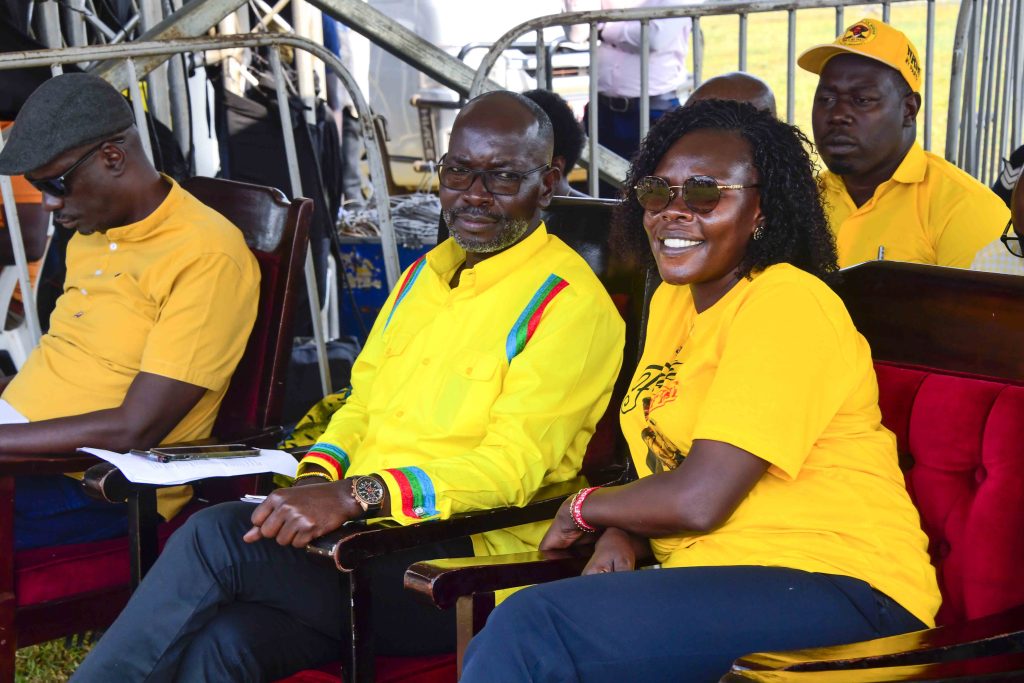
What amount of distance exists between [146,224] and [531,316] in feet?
4.06

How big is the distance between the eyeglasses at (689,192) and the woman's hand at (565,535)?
61cm

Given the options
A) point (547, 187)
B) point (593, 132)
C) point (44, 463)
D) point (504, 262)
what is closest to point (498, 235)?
point (504, 262)

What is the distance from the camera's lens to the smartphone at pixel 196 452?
109 inches

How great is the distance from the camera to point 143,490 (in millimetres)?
2736

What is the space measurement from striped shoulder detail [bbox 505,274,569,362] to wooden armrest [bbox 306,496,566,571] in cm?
35

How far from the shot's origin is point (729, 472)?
6.50 feet

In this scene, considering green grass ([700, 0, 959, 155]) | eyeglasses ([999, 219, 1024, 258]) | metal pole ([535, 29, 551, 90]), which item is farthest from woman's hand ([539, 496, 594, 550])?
green grass ([700, 0, 959, 155])

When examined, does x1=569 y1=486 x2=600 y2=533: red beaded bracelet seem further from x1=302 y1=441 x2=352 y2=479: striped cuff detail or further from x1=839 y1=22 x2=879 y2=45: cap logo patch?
x1=839 y1=22 x2=879 y2=45: cap logo patch

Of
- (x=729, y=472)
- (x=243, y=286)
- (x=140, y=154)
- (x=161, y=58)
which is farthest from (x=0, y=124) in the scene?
(x=729, y=472)

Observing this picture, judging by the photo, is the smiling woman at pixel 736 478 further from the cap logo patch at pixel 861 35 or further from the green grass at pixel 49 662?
the green grass at pixel 49 662

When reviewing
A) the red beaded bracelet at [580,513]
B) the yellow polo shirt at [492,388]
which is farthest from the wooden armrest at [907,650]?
the yellow polo shirt at [492,388]

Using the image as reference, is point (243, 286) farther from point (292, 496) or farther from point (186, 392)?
point (292, 496)

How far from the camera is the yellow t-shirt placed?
198cm

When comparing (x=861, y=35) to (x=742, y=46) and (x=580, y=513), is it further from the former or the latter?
(x=580, y=513)
